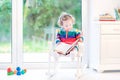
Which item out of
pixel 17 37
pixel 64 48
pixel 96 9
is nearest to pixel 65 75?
pixel 64 48

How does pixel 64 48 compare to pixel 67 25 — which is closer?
pixel 64 48

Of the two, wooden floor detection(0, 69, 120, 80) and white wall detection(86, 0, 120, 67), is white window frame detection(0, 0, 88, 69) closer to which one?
wooden floor detection(0, 69, 120, 80)

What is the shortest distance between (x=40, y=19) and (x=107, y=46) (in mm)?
1253

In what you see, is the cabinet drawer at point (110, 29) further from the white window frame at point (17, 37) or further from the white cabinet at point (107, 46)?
the white window frame at point (17, 37)

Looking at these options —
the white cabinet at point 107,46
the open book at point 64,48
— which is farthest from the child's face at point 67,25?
the white cabinet at point 107,46

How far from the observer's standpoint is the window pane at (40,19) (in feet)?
15.1

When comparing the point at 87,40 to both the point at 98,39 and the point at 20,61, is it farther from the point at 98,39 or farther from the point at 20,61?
the point at 20,61

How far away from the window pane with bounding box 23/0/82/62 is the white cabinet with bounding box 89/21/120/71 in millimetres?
719

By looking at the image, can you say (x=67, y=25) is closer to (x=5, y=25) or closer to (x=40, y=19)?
(x=40, y=19)

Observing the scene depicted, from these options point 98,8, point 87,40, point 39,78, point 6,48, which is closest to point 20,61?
point 6,48

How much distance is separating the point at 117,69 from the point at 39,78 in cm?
125

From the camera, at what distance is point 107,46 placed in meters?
4.15

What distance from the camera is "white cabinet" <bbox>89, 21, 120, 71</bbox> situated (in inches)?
163

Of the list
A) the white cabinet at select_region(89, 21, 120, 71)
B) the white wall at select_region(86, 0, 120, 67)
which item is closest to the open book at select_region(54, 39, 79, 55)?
the white cabinet at select_region(89, 21, 120, 71)
